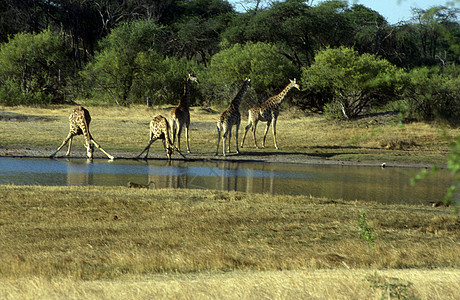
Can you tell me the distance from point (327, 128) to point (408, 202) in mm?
16790

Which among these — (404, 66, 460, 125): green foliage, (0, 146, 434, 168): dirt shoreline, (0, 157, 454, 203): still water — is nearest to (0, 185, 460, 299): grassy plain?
(0, 157, 454, 203): still water

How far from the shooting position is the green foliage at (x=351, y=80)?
36281mm

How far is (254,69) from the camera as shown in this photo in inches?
1687

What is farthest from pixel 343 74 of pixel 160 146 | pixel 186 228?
pixel 186 228

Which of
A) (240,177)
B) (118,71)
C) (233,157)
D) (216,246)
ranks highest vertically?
(118,71)

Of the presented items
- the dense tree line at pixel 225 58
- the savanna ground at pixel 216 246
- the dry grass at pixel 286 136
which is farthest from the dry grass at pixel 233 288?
the dense tree line at pixel 225 58

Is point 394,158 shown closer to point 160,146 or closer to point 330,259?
point 160,146

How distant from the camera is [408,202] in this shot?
55.4ft

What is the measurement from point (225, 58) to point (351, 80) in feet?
34.5

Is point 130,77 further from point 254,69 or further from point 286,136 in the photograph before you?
point 286,136

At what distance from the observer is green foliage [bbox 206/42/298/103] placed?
43.0 metres

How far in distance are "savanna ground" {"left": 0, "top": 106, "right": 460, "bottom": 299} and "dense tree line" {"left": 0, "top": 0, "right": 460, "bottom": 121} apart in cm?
1941

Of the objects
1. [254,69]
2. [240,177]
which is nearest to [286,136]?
[240,177]

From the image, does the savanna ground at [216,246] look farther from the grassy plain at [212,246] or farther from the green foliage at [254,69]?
the green foliage at [254,69]
